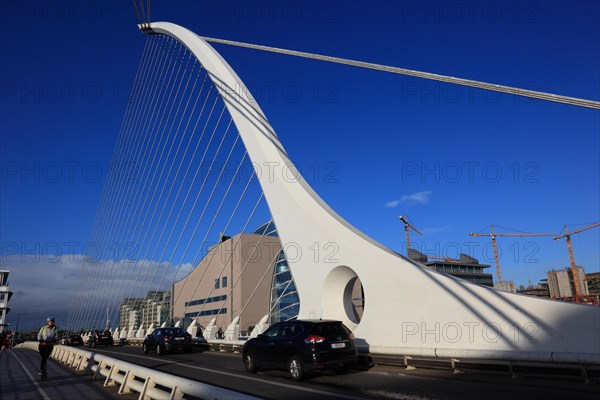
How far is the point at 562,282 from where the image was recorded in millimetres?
133875

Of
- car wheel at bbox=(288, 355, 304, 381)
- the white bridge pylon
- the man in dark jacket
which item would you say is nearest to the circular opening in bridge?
the white bridge pylon

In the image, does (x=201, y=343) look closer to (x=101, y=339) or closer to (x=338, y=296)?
(x=338, y=296)

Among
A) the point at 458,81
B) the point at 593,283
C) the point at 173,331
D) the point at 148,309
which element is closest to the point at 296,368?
the point at 458,81

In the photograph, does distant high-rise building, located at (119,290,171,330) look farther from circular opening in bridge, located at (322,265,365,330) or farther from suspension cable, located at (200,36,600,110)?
suspension cable, located at (200,36,600,110)

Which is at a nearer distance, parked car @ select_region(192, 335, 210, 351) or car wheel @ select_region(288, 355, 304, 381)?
car wheel @ select_region(288, 355, 304, 381)

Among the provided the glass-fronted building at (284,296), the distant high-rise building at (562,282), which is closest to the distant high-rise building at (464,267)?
the distant high-rise building at (562,282)

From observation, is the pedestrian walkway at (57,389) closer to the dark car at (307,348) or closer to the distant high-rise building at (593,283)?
the dark car at (307,348)

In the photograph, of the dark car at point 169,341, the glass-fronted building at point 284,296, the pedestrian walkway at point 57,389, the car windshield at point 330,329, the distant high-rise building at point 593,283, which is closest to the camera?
the pedestrian walkway at point 57,389

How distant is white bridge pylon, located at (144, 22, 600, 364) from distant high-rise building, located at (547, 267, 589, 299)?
13635 centimetres

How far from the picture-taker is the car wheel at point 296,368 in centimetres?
1048

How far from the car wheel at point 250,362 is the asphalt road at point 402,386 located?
34 centimetres

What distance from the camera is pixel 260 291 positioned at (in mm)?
72375

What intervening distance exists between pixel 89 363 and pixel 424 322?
9.77 meters

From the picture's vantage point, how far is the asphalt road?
7684 mm
